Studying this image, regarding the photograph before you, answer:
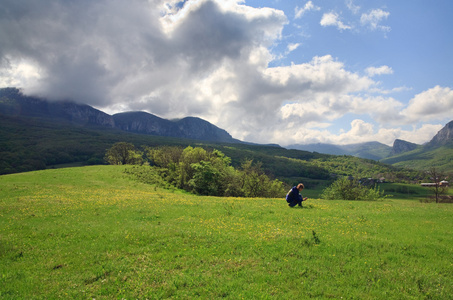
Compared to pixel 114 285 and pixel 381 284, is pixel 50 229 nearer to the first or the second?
pixel 114 285

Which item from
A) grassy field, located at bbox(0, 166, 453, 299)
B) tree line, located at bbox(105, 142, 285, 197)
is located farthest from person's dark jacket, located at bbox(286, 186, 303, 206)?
tree line, located at bbox(105, 142, 285, 197)

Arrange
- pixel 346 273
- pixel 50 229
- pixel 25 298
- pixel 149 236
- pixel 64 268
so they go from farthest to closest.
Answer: pixel 50 229 < pixel 149 236 < pixel 64 268 < pixel 346 273 < pixel 25 298

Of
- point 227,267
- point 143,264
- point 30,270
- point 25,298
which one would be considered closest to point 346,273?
point 227,267

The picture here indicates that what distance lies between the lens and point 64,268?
1014 cm

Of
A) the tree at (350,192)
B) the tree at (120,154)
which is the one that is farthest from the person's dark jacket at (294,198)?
the tree at (120,154)

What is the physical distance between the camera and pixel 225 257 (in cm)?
1104

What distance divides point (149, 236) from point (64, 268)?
4.47 meters

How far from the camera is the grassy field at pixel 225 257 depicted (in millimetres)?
8414

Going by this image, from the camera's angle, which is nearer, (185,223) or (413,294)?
(413,294)

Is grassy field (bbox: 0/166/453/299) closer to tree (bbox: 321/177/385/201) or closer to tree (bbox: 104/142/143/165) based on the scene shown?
tree (bbox: 321/177/385/201)

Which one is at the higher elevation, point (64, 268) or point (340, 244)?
point (340, 244)

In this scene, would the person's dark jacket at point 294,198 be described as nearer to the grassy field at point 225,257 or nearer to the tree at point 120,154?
the grassy field at point 225,257

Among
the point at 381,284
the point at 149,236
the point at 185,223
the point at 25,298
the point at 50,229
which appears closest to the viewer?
the point at 25,298

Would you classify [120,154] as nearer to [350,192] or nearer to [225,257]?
[350,192]
